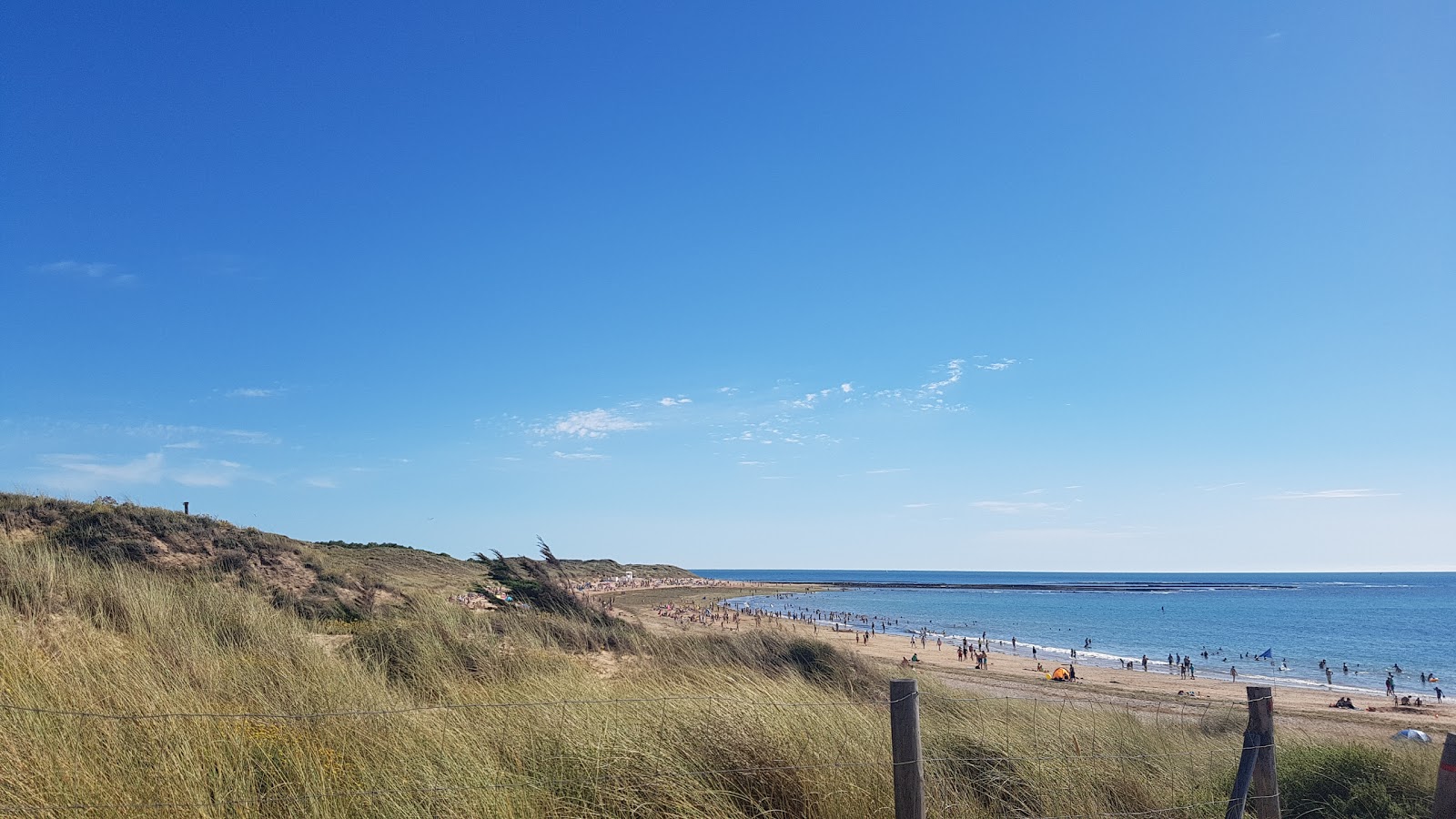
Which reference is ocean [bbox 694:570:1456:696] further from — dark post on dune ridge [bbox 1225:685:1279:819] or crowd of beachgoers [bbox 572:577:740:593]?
dark post on dune ridge [bbox 1225:685:1279:819]

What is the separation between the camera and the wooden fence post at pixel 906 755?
434 cm

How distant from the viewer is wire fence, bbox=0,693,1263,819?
4559 mm

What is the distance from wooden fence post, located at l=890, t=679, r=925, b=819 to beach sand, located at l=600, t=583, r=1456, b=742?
11.4 metres

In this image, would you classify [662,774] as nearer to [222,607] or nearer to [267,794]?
[267,794]

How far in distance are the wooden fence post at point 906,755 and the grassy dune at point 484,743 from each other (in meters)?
0.77

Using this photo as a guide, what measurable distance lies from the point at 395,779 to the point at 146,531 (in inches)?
735

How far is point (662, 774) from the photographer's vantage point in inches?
200

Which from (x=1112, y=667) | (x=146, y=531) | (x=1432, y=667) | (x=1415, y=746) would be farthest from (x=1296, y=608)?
(x=146, y=531)

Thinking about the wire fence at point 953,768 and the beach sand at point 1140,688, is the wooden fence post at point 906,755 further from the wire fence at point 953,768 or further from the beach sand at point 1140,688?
the beach sand at point 1140,688

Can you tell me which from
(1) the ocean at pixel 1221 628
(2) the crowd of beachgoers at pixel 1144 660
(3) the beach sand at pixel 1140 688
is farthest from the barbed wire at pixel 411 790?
(1) the ocean at pixel 1221 628

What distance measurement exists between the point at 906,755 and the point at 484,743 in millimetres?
2798

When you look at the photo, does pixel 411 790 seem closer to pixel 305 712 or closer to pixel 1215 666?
pixel 305 712

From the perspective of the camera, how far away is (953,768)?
6391mm

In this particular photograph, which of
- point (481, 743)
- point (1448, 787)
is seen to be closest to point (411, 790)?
point (481, 743)
